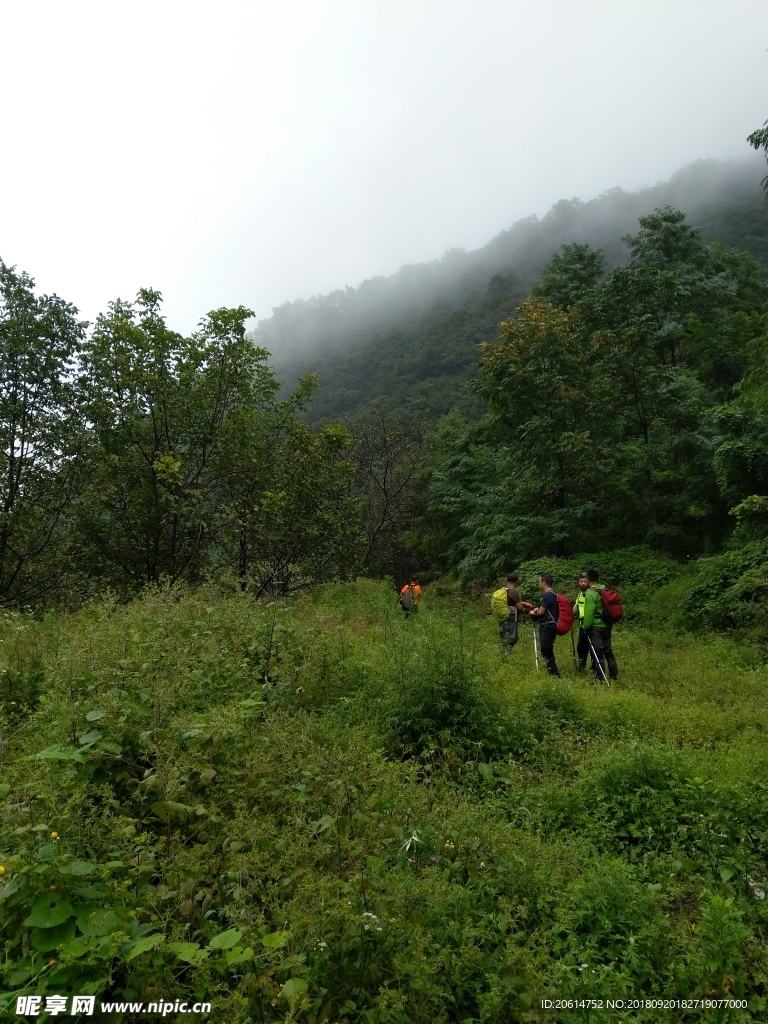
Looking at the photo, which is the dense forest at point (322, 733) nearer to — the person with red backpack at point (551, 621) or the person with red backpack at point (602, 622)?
the person with red backpack at point (602, 622)

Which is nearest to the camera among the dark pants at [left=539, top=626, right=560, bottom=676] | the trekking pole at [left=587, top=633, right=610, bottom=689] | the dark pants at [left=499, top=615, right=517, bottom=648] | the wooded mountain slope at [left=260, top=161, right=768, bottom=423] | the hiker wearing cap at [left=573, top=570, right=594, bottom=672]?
the trekking pole at [left=587, top=633, right=610, bottom=689]

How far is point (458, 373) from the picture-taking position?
60.2m

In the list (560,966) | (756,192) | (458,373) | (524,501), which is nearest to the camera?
(560,966)

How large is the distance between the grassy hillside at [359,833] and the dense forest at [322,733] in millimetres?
21

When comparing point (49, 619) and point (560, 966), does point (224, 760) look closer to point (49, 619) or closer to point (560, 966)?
point (560, 966)

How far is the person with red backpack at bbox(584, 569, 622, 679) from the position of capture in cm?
842

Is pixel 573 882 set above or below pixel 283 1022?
below

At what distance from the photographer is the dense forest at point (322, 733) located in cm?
248

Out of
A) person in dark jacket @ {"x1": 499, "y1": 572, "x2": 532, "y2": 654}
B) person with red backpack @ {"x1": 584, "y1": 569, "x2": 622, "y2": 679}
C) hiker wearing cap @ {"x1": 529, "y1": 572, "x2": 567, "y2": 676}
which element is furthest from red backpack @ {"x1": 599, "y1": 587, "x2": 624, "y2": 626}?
person in dark jacket @ {"x1": 499, "y1": 572, "x2": 532, "y2": 654}

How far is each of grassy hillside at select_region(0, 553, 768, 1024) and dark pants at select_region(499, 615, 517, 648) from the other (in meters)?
2.90

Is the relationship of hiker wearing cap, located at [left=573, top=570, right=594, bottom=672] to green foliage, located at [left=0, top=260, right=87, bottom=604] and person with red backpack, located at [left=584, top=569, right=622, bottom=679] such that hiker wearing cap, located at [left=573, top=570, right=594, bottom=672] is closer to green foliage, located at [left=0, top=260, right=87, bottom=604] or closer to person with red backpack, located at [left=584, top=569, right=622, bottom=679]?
person with red backpack, located at [left=584, top=569, right=622, bottom=679]

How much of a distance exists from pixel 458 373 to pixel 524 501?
43.0 m

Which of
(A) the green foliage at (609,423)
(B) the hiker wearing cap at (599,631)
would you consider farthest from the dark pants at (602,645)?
(A) the green foliage at (609,423)

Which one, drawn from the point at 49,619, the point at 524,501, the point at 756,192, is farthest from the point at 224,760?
the point at 756,192
